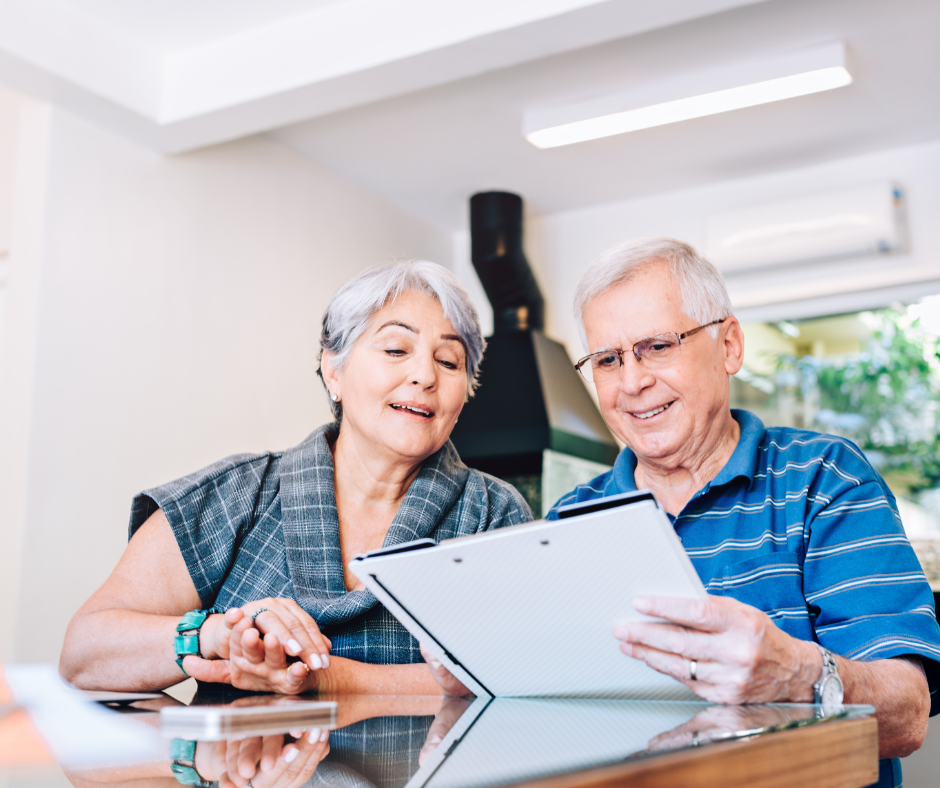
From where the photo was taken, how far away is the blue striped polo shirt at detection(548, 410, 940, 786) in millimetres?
1002

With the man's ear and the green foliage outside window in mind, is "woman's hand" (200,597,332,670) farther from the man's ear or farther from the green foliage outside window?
the green foliage outside window

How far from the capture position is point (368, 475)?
1.56 m

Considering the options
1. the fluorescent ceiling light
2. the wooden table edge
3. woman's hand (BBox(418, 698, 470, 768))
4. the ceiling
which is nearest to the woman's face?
woman's hand (BBox(418, 698, 470, 768))

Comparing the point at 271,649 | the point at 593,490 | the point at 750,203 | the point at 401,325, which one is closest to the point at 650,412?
the point at 593,490

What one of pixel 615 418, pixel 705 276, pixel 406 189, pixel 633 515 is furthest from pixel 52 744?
pixel 406 189

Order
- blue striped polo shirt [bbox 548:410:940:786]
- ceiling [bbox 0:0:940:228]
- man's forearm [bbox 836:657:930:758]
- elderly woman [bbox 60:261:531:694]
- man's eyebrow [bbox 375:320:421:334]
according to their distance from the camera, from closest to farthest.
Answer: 1. man's forearm [bbox 836:657:930:758]
2. blue striped polo shirt [bbox 548:410:940:786]
3. elderly woman [bbox 60:261:531:694]
4. man's eyebrow [bbox 375:320:421:334]
5. ceiling [bbox 0:0:940:228]

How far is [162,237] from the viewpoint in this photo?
123 inches

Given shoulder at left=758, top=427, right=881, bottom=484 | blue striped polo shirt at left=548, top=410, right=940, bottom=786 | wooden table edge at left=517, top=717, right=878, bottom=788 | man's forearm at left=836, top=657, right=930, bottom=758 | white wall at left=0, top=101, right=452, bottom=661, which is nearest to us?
wooden table edge at left=517, top=717, right=878, bottom=788

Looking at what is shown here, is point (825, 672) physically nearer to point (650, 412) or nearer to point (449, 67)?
point (650, 412)

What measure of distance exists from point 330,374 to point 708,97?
2044 millimetres

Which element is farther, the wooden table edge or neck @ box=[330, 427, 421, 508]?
neck @ box=[330, 427, 421, 508]

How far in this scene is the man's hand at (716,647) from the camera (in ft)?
2.43

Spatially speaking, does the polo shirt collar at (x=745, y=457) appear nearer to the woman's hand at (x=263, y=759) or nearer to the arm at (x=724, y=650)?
the arm at (x=724, y=650)

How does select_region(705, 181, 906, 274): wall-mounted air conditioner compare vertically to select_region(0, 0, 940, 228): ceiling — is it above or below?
below
